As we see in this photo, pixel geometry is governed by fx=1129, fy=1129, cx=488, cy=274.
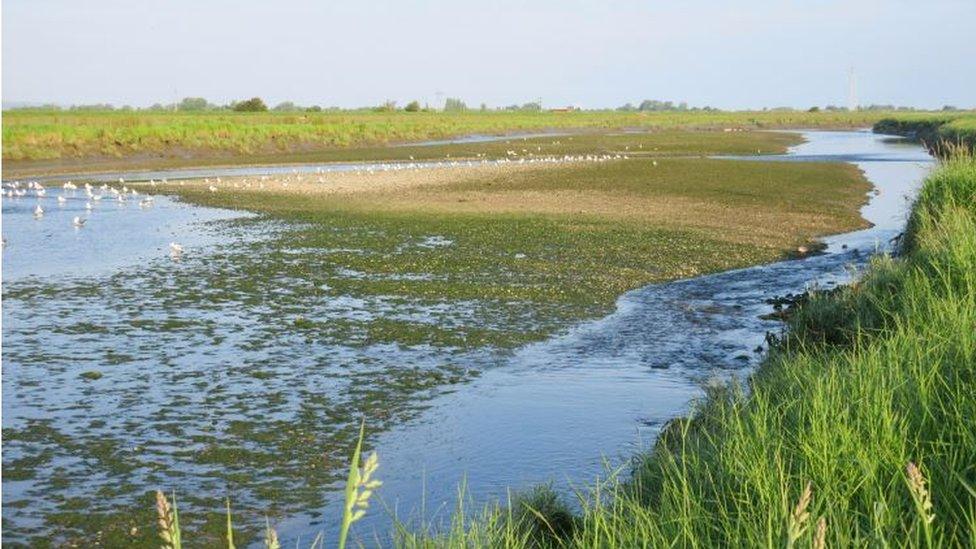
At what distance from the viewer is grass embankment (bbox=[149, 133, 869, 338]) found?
46.5ft

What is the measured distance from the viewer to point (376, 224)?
20375mm

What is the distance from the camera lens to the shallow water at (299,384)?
6.92 metres

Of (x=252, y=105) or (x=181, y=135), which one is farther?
(x=252, y=105)

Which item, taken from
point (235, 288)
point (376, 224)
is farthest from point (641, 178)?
point (235, 288)

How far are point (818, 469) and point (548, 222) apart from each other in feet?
53.7

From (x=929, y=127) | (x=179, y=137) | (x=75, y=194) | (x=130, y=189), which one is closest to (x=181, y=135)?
(x=179, y=137)

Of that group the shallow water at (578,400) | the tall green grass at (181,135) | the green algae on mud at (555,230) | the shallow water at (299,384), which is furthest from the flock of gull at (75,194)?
the shallow water at (578,400)

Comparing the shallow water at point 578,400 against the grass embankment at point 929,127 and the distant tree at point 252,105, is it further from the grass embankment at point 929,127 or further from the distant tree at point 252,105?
the distant tree at point 252,105

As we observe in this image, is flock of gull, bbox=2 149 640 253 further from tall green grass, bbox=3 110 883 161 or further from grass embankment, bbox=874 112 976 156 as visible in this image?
grass embankment, bbox=874 112 976 156

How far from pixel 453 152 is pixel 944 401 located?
156ft

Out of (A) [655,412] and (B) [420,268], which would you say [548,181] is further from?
(A) [655,412]

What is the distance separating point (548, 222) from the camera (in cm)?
2066

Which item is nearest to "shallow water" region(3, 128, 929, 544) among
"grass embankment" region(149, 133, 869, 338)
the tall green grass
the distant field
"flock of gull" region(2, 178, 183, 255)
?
"grass embankment" region(149, 133, 869, 338)

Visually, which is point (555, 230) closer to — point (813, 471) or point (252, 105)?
point (813, 471)
